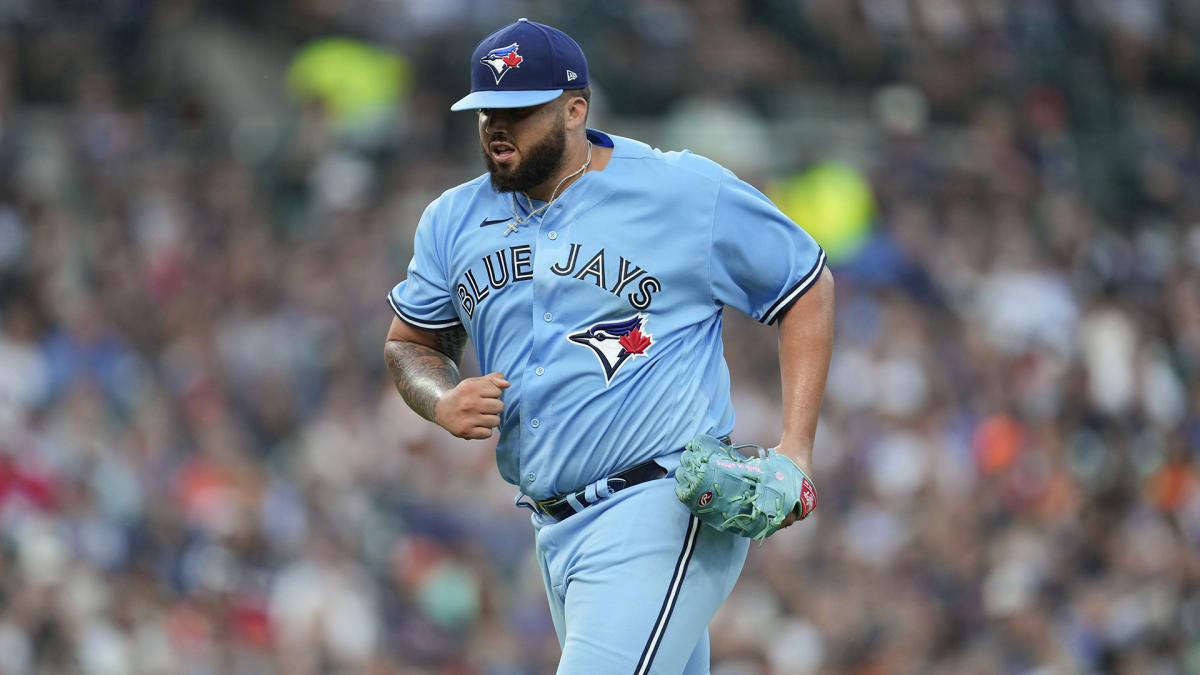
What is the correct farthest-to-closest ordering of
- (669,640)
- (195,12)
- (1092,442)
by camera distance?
(195,12), (1092,442), (669,640)

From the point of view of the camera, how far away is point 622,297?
15.2 feet

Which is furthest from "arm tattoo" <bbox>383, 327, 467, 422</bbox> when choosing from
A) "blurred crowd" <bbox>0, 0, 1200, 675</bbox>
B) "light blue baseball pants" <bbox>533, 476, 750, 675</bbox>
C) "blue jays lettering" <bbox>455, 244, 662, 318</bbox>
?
"blurred crowd" <bbox>0, 0, 1200, 675</bbox>

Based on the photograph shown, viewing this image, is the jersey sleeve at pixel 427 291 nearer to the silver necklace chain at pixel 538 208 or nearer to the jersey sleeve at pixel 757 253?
the silver necklace chain at pixel 538 208

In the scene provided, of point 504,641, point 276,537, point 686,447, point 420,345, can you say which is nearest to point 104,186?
point 276,537

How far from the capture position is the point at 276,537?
36.3 feet

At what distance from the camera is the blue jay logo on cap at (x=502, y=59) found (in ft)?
14.9

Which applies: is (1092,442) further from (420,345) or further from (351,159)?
(420,345)

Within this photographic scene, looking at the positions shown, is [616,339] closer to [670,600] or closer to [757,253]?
[757,253]

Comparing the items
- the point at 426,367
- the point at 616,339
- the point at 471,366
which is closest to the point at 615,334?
the point at 616,339

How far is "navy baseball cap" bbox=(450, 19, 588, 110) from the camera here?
4535mm

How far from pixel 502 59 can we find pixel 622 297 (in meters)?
0.73

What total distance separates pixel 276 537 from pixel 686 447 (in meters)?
7.01

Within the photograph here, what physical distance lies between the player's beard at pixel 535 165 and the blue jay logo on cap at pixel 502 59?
21 centimetres

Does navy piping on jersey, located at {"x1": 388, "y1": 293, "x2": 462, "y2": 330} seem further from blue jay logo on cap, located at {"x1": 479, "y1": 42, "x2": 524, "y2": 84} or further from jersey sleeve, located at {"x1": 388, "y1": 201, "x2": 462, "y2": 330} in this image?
blue jay logo on cap, located at {"x1": 479, "y1": 42, "x2": 524, "y2": 84}
